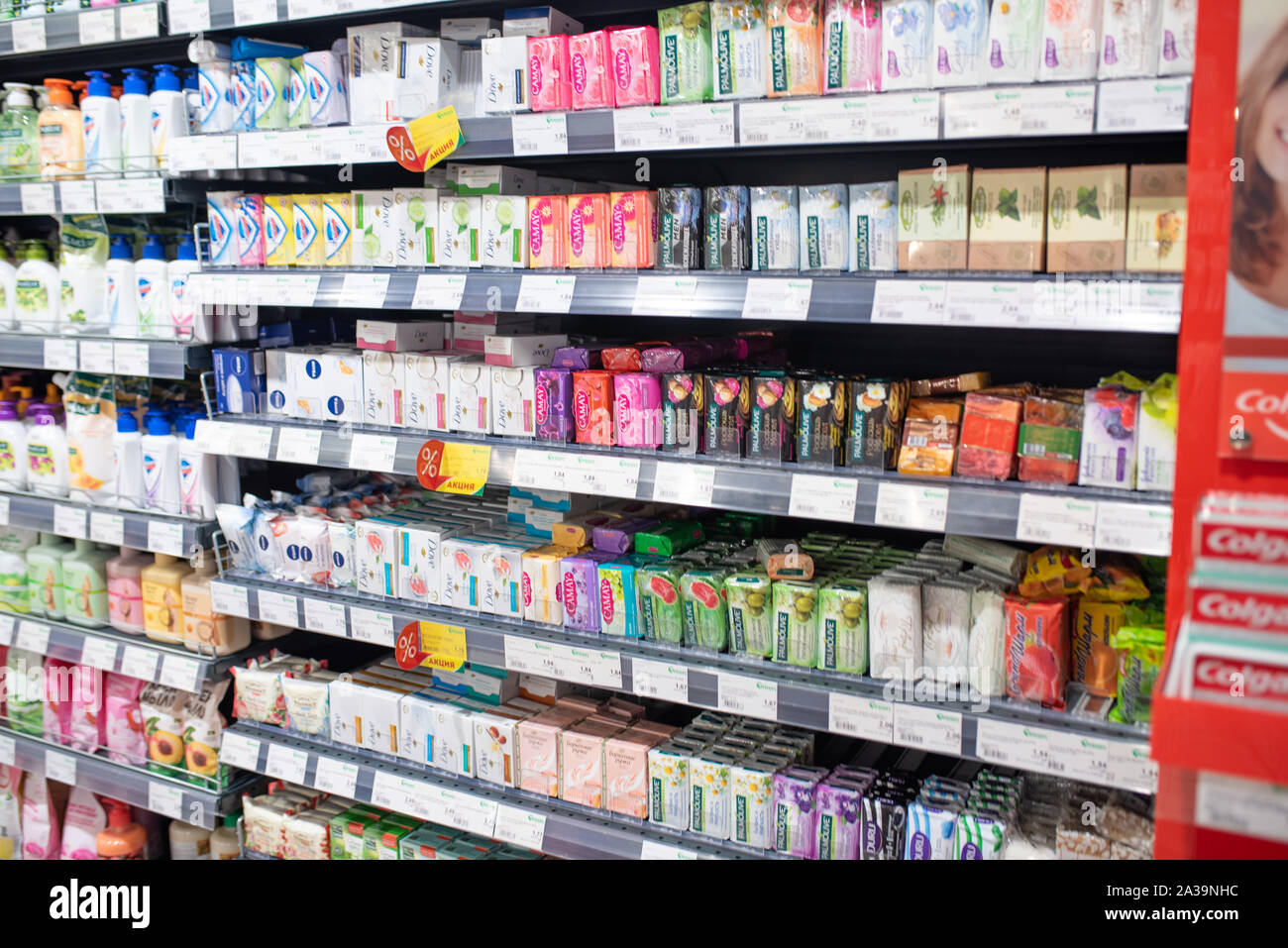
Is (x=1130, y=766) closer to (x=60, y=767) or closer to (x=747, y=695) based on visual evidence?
(x=747, y=695)

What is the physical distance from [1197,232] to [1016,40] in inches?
22.2

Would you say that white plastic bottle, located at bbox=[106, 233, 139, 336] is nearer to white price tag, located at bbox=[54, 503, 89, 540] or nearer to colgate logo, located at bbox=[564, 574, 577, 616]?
white price tag, located at bbox=[54, 503, 89, 540]

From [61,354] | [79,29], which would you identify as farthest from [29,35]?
[61,354]

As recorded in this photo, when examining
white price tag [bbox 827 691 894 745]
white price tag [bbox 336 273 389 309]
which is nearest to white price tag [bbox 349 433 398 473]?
white price tag [bbox 336 273 389 309]

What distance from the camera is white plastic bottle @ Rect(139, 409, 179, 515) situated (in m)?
2.90

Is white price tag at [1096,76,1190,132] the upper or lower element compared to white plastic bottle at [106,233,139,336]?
upper

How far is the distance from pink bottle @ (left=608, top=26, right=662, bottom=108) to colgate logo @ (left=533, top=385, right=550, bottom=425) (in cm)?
66

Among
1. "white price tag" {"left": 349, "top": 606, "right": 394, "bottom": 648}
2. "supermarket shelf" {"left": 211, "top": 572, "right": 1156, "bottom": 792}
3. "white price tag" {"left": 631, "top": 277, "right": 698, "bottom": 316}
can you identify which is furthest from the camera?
"white price tag" {"left": 349, "top": 606, "right": 394, "bottom": 648}

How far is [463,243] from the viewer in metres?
2.43

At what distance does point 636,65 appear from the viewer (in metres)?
2.14

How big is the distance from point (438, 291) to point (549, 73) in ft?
1.80

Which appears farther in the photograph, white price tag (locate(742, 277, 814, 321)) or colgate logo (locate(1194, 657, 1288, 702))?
white price tag (locate(742, 277, 814, 321))

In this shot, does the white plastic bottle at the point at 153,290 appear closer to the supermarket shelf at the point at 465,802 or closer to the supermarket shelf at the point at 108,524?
the supermarket shelf at the point at 108,524
